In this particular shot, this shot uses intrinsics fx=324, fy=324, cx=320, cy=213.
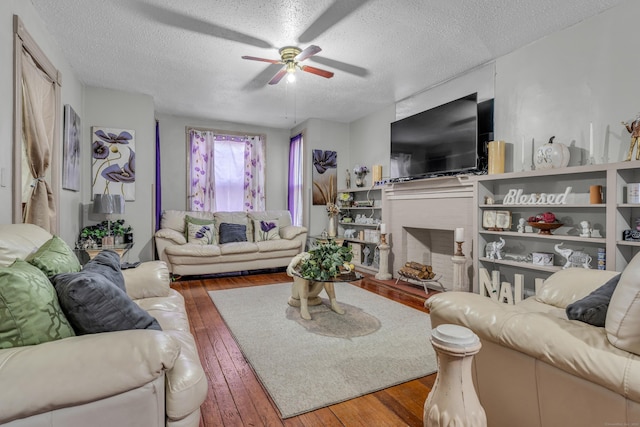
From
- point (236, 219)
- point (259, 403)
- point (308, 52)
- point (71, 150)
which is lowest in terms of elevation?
point (259, 403)

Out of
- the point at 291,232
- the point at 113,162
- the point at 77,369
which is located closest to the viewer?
the point at 77,369

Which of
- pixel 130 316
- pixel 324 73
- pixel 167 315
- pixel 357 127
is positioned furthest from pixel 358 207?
pixel 130 316

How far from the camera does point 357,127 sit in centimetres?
591

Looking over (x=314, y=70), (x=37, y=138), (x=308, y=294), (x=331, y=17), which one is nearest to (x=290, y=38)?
(x=314, y=70)

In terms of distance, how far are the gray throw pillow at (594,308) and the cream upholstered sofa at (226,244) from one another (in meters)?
4.23

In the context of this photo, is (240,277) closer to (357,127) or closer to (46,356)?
(357,127)

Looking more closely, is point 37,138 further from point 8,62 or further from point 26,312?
point 26,312

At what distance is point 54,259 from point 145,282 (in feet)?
2.75

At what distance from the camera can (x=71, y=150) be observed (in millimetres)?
3631

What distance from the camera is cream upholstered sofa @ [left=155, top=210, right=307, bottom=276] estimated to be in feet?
14.9

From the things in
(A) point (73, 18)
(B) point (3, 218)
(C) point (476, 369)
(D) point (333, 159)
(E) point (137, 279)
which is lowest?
(C) point (476, 369)

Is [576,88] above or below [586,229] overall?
above

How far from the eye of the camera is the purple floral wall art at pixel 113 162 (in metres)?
4.34

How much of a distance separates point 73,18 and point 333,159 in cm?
406
